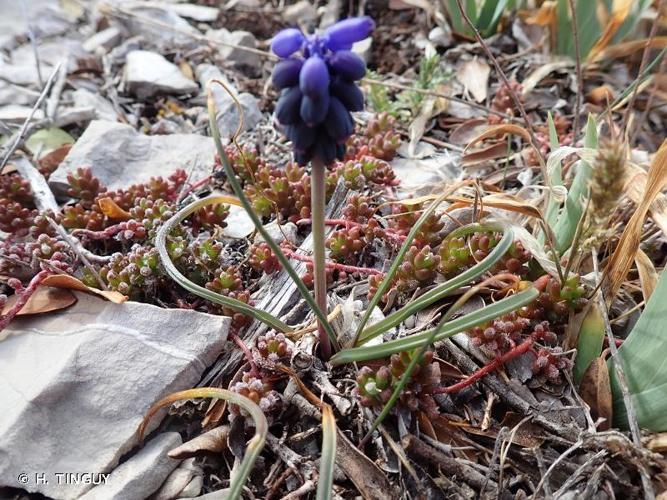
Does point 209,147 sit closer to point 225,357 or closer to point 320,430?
point 225,357

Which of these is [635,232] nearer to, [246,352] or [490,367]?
[490,367]

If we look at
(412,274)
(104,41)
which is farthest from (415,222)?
(104,41)

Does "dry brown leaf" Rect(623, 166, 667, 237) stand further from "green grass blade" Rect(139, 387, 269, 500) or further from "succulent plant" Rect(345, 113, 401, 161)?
"green grass blade" Rect(139, 387, 269, 500)

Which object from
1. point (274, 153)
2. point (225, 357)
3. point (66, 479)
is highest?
point (274, 153)

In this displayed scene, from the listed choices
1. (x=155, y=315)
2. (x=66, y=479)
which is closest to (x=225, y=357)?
(x=155, y=315)

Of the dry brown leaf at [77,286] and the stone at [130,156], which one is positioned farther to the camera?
the stone at [130,156]

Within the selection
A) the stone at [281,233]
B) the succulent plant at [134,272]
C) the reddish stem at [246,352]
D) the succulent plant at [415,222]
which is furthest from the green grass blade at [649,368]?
the succulent plant at [134,272]

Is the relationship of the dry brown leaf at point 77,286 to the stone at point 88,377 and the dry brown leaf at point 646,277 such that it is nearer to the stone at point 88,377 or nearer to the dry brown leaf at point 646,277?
the stone at point 88,377
